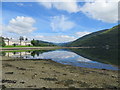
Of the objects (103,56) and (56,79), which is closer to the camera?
(56,79)

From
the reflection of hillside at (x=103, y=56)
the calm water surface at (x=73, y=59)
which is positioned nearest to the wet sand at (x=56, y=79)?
the calm water surface at (x=73, y=59)

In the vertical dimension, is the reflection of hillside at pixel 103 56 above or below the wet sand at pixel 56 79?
below

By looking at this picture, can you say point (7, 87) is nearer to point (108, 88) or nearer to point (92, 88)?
point (92, 88)

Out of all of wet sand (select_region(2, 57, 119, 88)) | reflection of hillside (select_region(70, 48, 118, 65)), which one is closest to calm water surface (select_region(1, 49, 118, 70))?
reflection of hillside (select_region(70, 48, 118, 65))

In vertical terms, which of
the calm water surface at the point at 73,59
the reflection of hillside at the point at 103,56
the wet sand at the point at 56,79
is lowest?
the reflection of hillside at the point at 103,56

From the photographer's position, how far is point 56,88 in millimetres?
12430

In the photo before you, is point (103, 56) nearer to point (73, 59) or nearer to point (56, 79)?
point (73, 59)

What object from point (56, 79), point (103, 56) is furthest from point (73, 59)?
point (56, 79)

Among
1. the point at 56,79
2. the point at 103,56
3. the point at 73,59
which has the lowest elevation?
the point at 103,56

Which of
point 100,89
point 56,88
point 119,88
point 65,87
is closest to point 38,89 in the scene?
point 56,88

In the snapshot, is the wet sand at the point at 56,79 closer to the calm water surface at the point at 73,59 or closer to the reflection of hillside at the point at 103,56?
the calm water surface at the point at 73,59

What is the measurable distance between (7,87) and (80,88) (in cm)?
864

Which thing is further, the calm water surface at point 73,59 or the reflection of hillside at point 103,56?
the reflection of hillside at point 103,56

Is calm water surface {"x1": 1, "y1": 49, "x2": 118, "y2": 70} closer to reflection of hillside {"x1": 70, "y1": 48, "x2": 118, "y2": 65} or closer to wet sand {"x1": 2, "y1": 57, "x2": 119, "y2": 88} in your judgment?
reflection of hillside {"x1": 70, "y1": 48, "x2": 118, "y2": 65}
